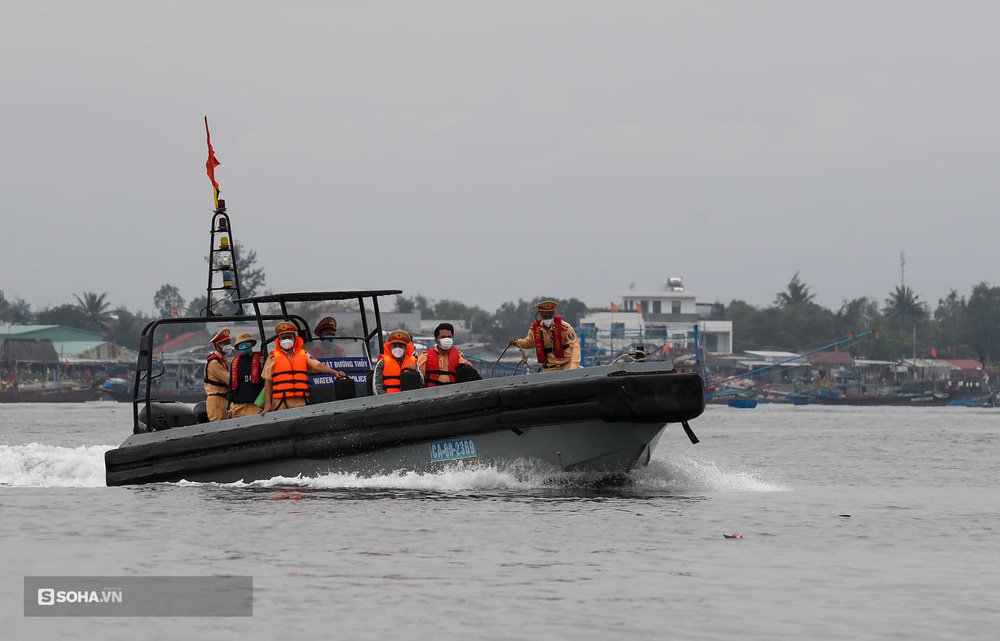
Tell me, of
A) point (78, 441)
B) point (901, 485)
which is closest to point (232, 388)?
point (901, 485)

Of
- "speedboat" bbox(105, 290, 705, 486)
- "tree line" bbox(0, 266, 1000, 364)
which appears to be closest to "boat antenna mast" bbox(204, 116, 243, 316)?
"speedboat" bbox(105, 290, 705, 486)

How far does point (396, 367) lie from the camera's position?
15477mm

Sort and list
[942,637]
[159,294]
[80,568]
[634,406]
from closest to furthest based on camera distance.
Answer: [942,637]
[80,568]
[634,406]
[159,294]

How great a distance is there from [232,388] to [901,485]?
31.1ft

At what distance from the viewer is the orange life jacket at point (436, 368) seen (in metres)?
15.6

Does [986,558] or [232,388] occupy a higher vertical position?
[232,388]

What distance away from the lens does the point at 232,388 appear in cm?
1617

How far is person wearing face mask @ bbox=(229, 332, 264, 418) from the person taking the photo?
16062mm

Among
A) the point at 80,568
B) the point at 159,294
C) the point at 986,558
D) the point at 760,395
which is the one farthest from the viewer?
the point at 159,294

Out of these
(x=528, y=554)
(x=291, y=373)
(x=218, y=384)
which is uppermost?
(x=291, y=373)

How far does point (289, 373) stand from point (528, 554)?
214 inches

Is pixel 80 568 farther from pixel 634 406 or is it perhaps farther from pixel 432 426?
pixel 634 406

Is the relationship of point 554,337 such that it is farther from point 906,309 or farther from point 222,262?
point 906,309

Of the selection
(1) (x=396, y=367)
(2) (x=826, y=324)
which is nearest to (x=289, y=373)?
(1) (x=396, y=367)
